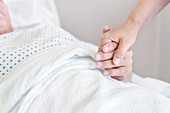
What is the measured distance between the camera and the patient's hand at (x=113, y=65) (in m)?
0.93

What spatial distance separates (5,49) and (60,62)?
0.22m

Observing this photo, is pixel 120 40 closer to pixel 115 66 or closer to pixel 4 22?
pixel 115 66

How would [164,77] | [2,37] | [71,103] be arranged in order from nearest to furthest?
[71,103]
[2,37]
[164,77]

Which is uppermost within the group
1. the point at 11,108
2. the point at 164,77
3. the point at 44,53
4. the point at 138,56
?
the point at 44,53

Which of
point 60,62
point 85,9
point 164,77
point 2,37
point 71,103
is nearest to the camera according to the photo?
point 71,103

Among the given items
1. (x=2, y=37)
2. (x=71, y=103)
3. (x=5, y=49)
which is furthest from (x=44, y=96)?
(x=2, y=37)

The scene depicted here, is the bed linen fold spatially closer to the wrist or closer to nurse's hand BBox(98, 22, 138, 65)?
nurse's hand BBox(98, 22, 138, 65)

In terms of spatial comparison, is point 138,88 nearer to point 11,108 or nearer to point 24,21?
point 11,108

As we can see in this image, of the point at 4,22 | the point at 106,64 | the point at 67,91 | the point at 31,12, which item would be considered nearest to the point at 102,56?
the point at 106,64

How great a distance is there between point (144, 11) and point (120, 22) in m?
0.41

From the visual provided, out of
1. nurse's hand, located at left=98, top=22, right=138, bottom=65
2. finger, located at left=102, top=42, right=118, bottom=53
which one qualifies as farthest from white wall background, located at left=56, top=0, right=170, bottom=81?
finger, located at left=102, top=42, right=118, bottom=53

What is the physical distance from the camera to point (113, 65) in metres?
0.95

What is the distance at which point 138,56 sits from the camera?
1.50 meters

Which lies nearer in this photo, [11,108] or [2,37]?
[11,108]
